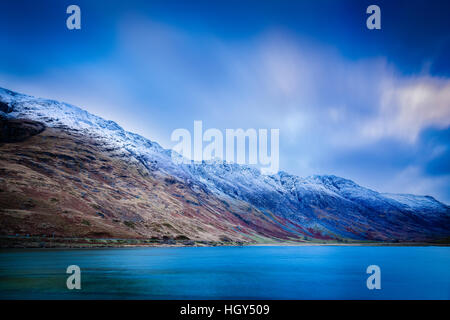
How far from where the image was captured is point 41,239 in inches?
3632

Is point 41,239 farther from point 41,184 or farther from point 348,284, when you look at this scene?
point 348,284

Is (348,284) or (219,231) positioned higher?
(348,284)

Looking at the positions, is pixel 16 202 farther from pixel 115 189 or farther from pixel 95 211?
pixel 115 189

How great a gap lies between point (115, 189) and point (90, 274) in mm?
137550

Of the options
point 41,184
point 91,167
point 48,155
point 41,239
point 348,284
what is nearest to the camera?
point 348,284

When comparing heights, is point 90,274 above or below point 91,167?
below
